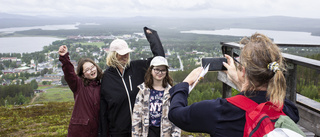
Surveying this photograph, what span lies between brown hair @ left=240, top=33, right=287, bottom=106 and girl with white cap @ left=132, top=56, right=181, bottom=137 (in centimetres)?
134

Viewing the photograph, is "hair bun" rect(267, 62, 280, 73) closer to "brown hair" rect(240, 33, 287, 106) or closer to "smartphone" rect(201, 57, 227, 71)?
"brown hair" rect(240, 33, 287, 106)

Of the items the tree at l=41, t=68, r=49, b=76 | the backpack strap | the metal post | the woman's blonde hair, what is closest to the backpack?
the backpack strap

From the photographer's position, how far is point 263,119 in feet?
3.14

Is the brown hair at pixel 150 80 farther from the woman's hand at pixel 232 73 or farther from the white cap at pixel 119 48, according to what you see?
the woman's hand at pixel 232 73

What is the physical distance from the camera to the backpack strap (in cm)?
103

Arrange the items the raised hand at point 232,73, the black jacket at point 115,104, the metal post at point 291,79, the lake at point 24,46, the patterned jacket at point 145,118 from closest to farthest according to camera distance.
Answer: the raised hand at point 232,73 → the metal post at point 291,79 → the patterned jacket at point 145,118 → the black jacket at point 115,104 → the lake at point 24,46

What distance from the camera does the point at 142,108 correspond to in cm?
239

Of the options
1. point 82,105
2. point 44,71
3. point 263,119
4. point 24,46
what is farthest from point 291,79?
point 24,46

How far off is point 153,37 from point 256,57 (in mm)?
1768

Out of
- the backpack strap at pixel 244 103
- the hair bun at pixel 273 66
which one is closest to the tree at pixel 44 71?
the backpack strap at pixel 244 103

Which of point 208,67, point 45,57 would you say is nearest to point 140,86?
point 208,67

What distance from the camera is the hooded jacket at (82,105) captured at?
2.33 m

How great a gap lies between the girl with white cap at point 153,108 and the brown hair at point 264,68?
4.40 feet

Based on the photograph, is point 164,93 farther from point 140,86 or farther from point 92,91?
point 92,91
